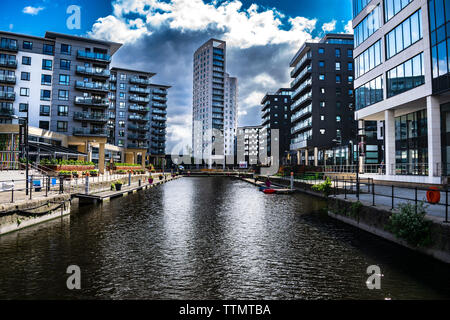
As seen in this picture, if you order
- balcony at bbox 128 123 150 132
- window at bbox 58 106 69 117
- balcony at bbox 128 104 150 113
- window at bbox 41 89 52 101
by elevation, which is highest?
balcony at bbox 128 104 150 113

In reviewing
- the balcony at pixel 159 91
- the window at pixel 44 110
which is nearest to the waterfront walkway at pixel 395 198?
the window at pixel 44 110

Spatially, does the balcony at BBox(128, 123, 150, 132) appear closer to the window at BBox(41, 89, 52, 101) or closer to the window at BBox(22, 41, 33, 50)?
the window at BBox(41, 89, 52, 101)

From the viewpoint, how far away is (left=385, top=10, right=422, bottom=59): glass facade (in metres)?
25.9

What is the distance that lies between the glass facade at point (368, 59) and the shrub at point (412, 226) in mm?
28398

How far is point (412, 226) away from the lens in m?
9.59

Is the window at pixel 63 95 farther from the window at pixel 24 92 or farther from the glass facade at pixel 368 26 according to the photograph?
the glass facade at pixel 368 26

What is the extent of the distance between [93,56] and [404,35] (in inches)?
→ 1992

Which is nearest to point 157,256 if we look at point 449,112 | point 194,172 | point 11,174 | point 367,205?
point 367,205

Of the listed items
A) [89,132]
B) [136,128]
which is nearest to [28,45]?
[89,132]

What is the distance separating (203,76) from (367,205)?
133474 millimetres

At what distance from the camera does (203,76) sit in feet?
456

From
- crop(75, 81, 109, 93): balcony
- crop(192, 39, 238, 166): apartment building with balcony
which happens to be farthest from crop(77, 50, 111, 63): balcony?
crop(192, 39, 238, 166): apartment building with balcony

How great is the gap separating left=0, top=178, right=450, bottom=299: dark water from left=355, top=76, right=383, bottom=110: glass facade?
24.5 m
